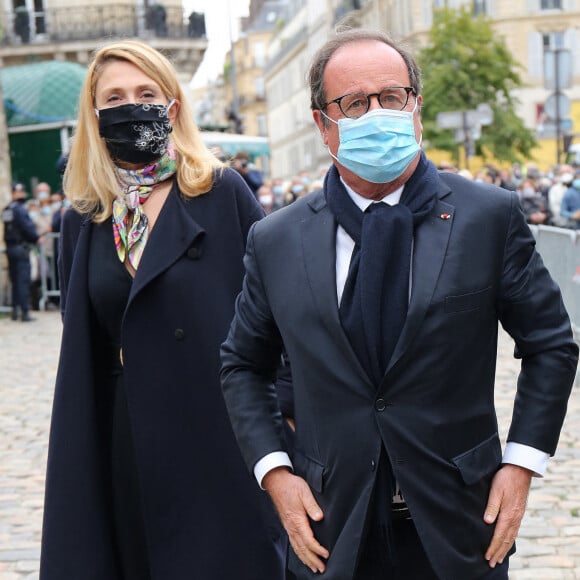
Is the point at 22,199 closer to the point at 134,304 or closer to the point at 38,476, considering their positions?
the point at 38,476

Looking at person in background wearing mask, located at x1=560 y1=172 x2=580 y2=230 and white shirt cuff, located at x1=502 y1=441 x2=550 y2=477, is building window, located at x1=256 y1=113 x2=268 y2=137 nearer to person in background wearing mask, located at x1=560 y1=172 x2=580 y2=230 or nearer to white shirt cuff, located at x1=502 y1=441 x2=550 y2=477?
person in background wearing mask, located at x1=560 y1=172 x2=580 y2=230

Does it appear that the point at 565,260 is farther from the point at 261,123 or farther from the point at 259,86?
the point at 259,86

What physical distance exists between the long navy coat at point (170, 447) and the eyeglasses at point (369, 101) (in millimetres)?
1255

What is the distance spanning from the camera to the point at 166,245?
425 cm

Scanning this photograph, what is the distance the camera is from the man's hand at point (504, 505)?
2965 mm

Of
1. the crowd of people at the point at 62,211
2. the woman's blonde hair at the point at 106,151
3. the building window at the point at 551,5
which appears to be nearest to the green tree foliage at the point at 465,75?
the building window at the point at 551,5

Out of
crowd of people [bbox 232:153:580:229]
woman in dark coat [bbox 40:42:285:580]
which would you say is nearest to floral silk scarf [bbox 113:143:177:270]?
woman in dark coat [bbox 40:42:285:580]

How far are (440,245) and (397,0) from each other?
71.2 metres

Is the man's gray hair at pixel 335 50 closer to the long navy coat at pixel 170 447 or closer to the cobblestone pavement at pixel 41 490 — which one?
the long navy coat at pixel 170 447

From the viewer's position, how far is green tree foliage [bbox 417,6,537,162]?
162ft

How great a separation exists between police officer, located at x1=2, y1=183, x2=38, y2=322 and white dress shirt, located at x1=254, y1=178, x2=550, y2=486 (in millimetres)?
17675

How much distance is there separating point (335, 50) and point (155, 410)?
5.22 ft

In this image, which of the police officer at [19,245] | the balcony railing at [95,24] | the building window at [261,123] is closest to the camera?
the police officer at [19,245]

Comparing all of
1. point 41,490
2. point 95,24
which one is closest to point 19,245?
point 41,490
